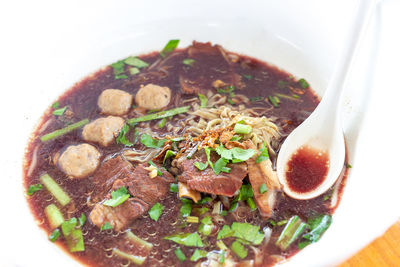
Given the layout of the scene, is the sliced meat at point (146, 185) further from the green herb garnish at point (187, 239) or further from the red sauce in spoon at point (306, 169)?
the red sauce in spoon at point (306, 169)

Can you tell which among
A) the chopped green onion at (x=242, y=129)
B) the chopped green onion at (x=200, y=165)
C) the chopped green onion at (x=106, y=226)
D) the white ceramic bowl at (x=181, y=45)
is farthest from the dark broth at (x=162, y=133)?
the chopped green onion at (x=242, y=129)

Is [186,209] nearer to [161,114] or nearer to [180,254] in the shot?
[180,254]

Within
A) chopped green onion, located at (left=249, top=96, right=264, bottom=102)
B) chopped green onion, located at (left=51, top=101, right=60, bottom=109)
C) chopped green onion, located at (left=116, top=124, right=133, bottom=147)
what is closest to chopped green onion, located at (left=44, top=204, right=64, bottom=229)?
chopped green onion, located at (left=116, top=124, right=133, bottom=147)

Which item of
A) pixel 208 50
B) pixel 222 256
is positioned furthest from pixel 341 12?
pixel 222 256

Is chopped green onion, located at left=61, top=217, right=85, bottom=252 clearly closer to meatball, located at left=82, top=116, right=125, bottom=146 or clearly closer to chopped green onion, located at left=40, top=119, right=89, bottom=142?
meatball, located at left=82, top=116, right=125, bottom=146

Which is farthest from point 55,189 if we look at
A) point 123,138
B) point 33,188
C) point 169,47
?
point 169,47
